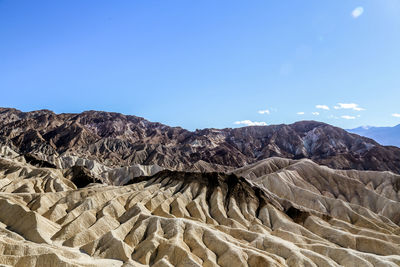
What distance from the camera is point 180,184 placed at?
284ft

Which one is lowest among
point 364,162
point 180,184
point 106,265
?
point 106,265

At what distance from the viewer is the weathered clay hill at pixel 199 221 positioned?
4472 cm

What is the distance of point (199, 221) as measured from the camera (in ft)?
223

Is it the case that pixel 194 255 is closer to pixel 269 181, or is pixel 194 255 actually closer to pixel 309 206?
pixel 309 206

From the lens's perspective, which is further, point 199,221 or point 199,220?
point 199,220

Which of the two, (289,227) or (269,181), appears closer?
(289,227)

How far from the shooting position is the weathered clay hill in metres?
44.7

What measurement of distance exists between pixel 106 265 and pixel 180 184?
47.1m

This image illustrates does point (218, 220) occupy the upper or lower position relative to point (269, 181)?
lower

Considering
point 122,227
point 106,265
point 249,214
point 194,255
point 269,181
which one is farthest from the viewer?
point 269,181

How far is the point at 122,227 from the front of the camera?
178 ft

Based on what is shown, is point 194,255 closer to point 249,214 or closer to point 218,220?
point 218,220

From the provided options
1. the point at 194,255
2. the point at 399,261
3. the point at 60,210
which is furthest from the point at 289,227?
the point at 60,210

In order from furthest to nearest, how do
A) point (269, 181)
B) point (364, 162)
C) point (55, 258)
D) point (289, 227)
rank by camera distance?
1. point (364, 162)
2. point (269, 181)
3. point (289, 227)
4. point (55, 258)
